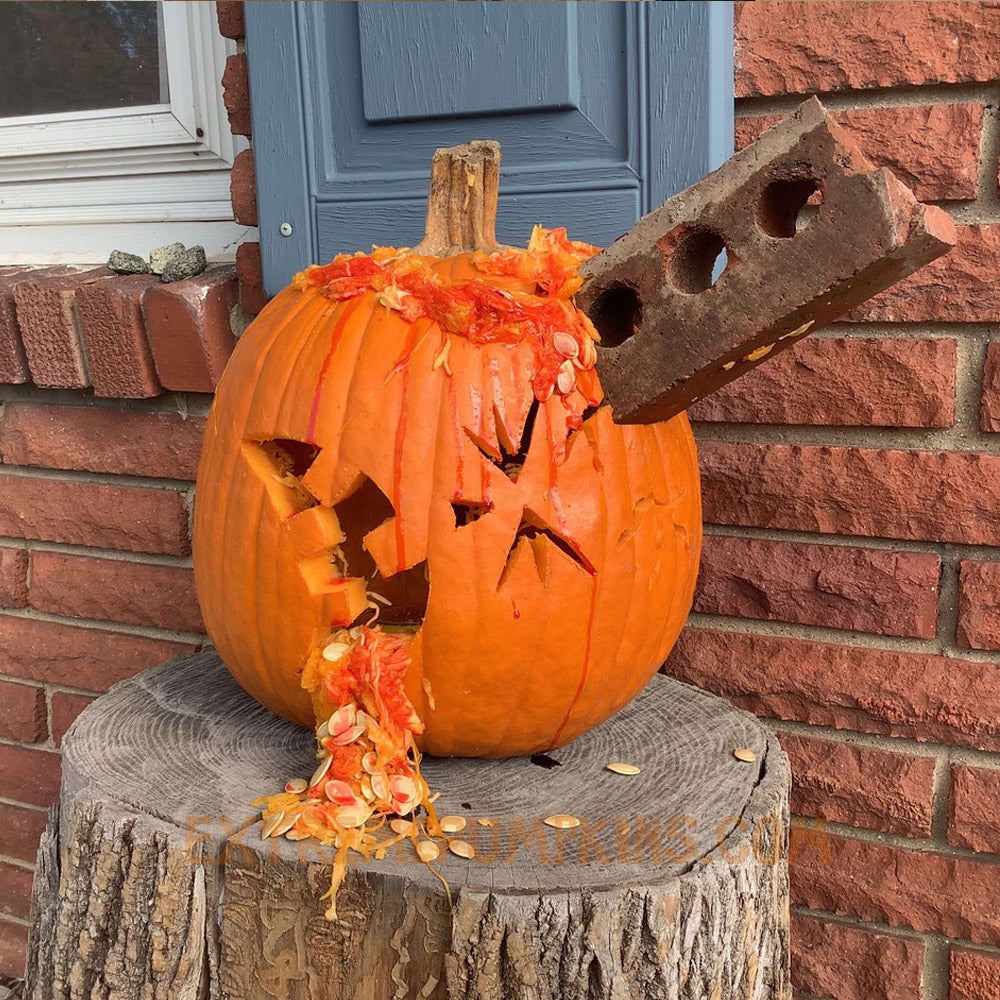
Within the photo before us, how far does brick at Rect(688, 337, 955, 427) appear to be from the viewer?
101cm

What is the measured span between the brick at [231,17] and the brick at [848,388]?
721mm

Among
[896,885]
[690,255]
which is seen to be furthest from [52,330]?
[896,885]

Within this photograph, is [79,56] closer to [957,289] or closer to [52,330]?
[52,330]

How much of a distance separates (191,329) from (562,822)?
799 mm

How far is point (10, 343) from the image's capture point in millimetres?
1338

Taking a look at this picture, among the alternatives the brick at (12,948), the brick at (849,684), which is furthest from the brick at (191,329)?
the brick at (12,948)

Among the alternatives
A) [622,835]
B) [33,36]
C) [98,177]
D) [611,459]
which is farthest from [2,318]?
[622,835]

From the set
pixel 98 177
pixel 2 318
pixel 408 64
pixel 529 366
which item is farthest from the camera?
pixel 98 177

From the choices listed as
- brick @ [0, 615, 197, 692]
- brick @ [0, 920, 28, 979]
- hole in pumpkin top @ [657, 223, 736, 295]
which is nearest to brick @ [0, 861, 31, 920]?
brick @ [0, 920, 28, 979]

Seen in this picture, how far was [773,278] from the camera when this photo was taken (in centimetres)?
68

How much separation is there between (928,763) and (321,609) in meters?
0.71

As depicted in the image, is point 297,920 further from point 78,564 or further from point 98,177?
point 98,177

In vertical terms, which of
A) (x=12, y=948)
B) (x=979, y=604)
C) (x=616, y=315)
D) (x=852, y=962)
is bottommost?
(x=12, y=948)

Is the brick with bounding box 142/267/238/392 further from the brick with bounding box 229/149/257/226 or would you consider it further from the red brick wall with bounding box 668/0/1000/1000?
the red brick wall with bounding box 668/0/1000/1000
